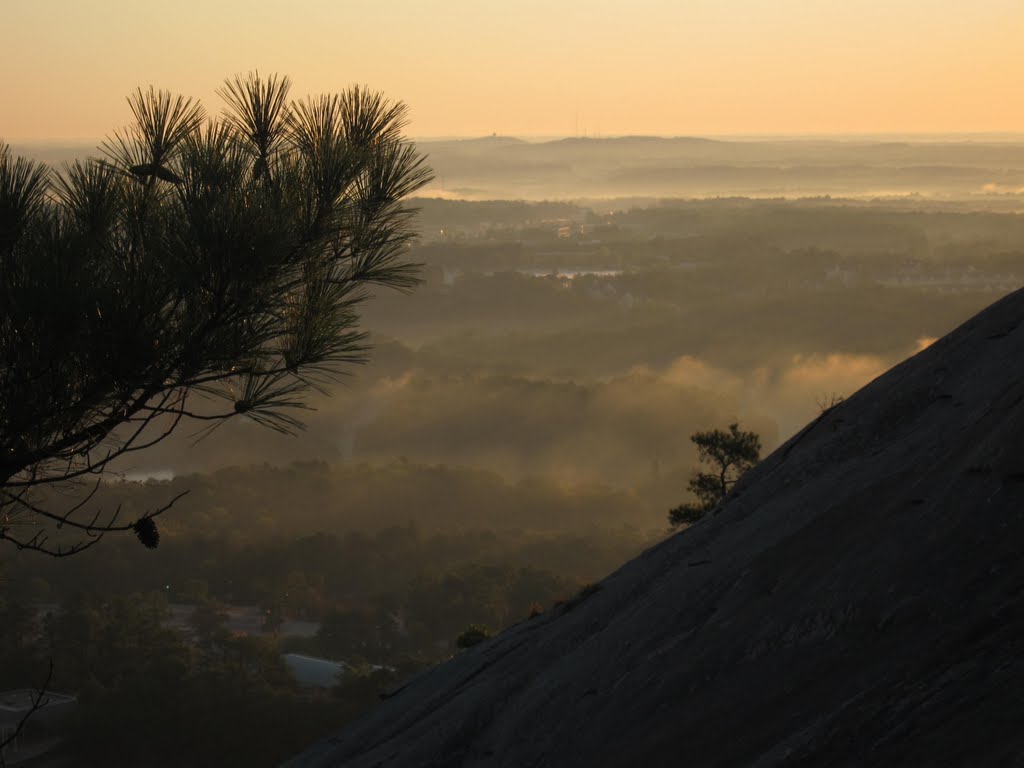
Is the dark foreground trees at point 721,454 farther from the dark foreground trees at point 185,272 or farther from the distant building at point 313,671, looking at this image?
the distant building at point 313,671

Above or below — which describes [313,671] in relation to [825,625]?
below

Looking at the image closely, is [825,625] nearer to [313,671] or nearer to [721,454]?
[721,454]

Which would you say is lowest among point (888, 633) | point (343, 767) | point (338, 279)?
point (343, 767)

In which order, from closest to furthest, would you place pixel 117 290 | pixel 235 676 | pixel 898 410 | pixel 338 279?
pixel 117 290
pixel 338 279
pixel 898 410
pixel 235 676

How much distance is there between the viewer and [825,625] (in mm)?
7234

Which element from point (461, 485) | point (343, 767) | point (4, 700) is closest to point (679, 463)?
point (461, 485)

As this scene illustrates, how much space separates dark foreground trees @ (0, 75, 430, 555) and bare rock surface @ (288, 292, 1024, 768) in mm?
3726

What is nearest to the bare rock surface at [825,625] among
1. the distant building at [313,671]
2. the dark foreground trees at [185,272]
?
the dark foreground trees at [185,272]

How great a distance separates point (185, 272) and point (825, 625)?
5.63 m

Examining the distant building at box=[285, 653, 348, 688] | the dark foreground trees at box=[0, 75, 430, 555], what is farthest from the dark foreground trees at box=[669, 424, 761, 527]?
the distant building at box=[285, 653, 348, 688]

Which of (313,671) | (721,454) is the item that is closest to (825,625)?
(721,454)

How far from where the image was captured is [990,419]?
8195 millimetres

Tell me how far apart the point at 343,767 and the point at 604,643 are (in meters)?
4.15

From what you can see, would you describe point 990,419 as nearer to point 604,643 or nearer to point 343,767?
point 604,643
